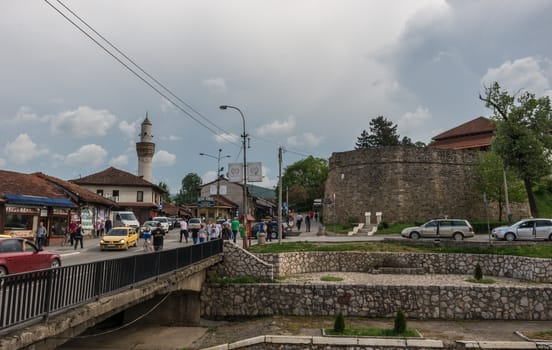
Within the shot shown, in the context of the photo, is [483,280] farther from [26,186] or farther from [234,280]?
[26,186]

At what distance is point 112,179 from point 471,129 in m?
49.5

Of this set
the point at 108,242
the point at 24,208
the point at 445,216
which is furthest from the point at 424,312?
the point at 445,216

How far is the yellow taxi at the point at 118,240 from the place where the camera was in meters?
21.6

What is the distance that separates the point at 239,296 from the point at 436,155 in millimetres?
31834

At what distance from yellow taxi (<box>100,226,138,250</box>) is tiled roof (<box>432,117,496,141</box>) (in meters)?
49.4

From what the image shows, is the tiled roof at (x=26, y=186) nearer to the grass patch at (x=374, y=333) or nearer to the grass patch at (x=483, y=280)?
the grass patch at (x=374, y=333)

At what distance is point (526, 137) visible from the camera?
27.6m

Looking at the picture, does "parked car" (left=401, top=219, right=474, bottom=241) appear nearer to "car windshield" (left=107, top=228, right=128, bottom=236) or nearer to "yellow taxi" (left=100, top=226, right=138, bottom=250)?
"yellow taxi" (left=100, top=226, right=138, bottom=250)

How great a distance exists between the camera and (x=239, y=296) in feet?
63.9

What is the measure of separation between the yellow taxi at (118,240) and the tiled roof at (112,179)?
29.5 meters

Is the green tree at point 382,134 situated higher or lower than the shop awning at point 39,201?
higher

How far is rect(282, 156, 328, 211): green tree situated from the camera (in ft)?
246

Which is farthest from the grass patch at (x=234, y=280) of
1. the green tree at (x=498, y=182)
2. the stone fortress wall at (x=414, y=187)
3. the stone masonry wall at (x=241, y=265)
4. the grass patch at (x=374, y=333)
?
the green tree at (x=498, y=182)

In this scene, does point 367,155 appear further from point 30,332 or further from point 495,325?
point 30,332
